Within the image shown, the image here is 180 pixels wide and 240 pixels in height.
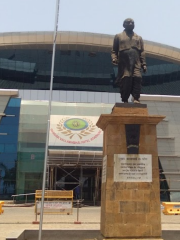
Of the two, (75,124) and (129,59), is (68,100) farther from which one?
(129,59)

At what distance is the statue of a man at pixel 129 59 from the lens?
10.0 metres

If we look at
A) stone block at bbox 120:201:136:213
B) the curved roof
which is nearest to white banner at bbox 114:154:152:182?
stone block at bbox 120:201:136:213

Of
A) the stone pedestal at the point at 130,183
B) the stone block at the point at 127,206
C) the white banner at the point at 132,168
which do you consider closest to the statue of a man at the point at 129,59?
the stone pedestal at the point at 130,183

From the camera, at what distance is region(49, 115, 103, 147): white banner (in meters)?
26.7

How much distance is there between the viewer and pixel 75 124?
1096 inches

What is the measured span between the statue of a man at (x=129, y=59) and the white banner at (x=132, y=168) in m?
1.72

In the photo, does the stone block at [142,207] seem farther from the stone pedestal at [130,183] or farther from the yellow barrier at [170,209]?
the yellow barrier at [170,209]

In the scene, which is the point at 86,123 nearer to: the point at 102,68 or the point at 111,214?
the point at 102,68

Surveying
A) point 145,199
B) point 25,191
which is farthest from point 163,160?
point 145,199

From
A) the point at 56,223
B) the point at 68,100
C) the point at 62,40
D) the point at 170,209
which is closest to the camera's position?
the point at 56,223

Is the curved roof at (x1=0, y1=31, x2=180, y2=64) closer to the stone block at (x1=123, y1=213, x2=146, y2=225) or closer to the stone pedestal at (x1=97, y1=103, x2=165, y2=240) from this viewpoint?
the stone pedestal at (x1=97, y1=103, x2=165, y2=240)

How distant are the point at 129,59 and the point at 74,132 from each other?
17670mm

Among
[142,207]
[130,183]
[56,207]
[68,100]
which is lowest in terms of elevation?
[56,207]

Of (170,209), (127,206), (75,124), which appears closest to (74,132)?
(75,124)
